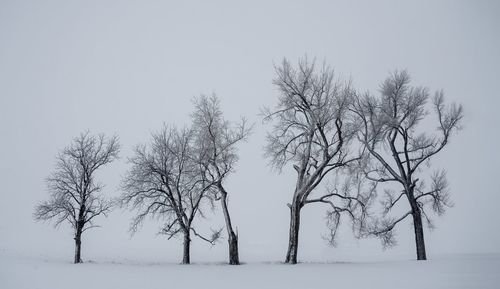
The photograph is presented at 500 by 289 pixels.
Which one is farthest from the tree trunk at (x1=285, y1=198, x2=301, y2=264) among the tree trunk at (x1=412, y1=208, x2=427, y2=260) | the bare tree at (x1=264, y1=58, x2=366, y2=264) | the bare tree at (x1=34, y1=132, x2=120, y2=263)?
the bare tree at (x1=34, y1=132, x2=120, y2=263)

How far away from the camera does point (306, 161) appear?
903 inches

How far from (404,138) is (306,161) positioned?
6981 mm

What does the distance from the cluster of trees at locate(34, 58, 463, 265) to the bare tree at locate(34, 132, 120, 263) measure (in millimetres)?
78

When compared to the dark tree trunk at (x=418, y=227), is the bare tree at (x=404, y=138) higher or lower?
higher

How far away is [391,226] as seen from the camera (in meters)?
24.4

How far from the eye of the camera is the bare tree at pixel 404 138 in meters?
23.8

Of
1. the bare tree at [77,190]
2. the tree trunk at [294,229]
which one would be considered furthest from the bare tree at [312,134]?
the bare tree at [77,190]

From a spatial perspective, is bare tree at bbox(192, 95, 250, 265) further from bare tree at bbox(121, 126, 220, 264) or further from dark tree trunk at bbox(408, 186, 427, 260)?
dark tree trunk at bbox(408, 186, 427, 260)

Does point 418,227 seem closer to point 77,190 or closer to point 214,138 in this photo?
point 214,138

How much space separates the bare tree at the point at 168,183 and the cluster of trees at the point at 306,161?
0.08m

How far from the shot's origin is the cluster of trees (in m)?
22.7

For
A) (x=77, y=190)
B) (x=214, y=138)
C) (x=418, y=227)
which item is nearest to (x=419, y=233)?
(x=418, y=227)

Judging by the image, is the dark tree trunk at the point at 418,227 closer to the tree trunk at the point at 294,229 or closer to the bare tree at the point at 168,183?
the tree trunk at the point at 294,229

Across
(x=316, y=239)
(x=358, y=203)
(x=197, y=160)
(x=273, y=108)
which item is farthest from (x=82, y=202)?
(x=316, y=239)
